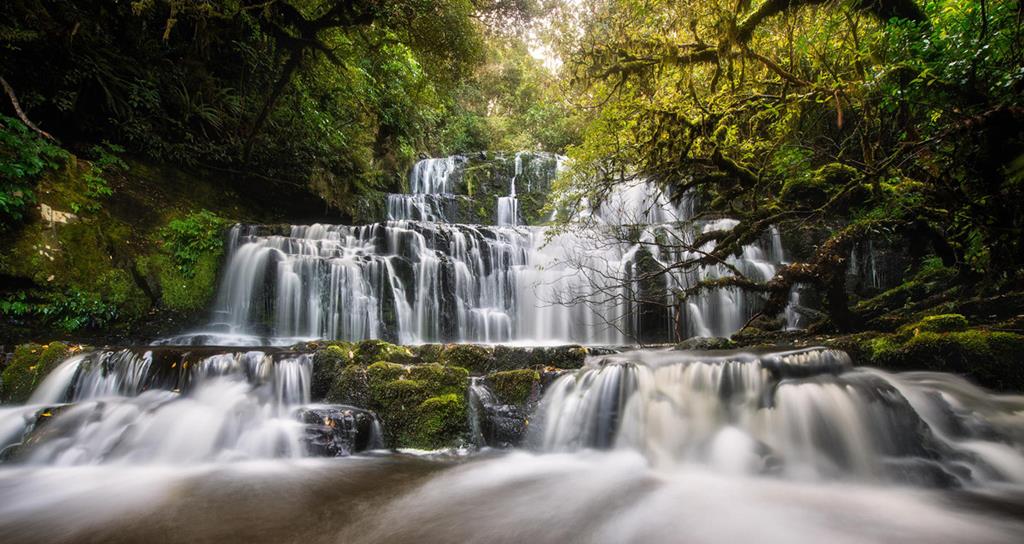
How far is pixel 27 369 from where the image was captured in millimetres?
5102

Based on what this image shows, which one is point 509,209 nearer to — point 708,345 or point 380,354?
point 708,345

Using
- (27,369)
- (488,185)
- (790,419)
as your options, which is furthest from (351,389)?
(488,185)

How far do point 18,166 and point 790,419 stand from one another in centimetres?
1048

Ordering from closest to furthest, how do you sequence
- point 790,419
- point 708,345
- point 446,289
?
point 790,419
point 708,345
point 446,289

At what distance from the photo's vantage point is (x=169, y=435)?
4250 millimetres

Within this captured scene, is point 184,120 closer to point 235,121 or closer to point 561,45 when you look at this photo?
point 235,121

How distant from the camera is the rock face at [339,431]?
4.22 metres

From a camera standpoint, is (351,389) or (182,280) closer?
(351,389)

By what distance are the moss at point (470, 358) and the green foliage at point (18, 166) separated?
263 inches

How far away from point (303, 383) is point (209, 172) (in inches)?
280

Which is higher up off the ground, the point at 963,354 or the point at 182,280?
the point at 182,280

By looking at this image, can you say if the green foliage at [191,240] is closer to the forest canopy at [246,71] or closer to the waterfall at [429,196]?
the forest canopy at [246,71]

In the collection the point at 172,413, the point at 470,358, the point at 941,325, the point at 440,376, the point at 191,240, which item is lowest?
the point at 172,413

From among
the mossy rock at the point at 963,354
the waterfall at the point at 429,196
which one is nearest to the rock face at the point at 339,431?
the mossy rock at the point at 963,354
